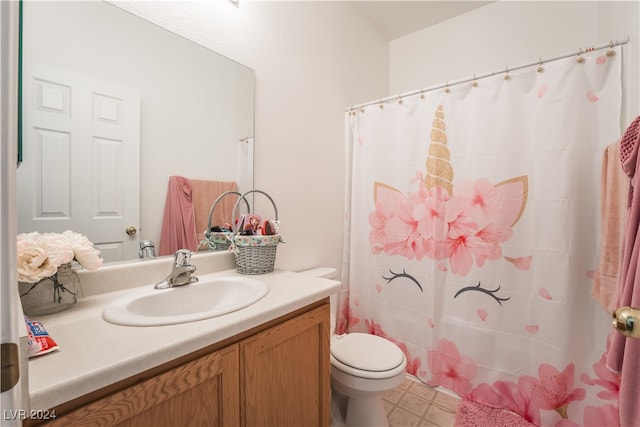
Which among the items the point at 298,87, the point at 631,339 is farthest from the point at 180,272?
the point at 631,339

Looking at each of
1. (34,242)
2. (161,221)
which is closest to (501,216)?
(161,221)

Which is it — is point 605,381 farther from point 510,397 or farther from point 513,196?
point 513,196

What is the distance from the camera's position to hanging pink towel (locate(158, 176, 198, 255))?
3.90 ft

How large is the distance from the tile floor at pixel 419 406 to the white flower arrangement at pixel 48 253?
1475 millimetres

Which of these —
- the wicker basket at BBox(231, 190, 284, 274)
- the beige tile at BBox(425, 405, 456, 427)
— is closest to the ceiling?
the wicker basket at BBox(231, 190, 284, 274)

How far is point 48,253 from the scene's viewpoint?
77 cm

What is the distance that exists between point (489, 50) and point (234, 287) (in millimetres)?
2422

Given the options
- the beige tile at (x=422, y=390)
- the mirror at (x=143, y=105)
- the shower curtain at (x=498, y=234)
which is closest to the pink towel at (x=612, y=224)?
the shower curtain at (x=498, y=234)

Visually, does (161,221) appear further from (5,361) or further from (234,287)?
(5,361)

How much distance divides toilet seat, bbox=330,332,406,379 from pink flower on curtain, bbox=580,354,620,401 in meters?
0.88

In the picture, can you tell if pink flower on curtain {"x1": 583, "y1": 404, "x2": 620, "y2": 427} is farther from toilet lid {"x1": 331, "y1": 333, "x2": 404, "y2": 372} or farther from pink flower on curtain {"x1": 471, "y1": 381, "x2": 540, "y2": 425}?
toilet lid {"x1": 331, "y1": 333, "x2": 404, "y2": 372}

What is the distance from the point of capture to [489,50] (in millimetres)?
2133

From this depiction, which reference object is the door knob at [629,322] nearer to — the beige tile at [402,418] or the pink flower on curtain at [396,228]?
the pink flower on curtain at [396,228]

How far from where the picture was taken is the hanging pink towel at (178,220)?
1.19 metres
